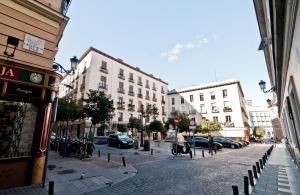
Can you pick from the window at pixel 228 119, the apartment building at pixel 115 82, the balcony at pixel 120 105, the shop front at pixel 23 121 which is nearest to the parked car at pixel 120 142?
the apartment building at pixel 115 82

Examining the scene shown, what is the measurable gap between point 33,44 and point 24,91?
202 cm

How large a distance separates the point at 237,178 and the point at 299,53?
6121mm

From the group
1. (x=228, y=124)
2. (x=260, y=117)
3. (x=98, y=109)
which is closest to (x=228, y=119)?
(x=228, y=124)

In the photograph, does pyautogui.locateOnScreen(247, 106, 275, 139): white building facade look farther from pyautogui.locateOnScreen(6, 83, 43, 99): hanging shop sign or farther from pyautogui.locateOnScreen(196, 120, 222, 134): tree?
pyautogui.locateOnScreen(6, 83, 43, 99): hanging shop sign

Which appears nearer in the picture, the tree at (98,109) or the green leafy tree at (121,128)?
the tree at (98,109)

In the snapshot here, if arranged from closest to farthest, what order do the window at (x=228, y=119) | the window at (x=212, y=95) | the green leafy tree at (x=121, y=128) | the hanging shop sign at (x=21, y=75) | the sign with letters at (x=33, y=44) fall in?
1. the hanging shop sign at (x=21, y=75)
2. the sign with letters at (x=33, y=44)
3. the green leafy tree at (x=121, y=128)
4. the window at (x=228, y=119)
5. the window at (x=212, y=95)

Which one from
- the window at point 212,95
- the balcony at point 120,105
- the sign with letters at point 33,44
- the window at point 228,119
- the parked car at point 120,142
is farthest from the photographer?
the window at point 212,95

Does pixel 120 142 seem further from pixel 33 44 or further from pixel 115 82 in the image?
pixel 115 82

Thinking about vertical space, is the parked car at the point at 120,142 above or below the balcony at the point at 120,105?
below

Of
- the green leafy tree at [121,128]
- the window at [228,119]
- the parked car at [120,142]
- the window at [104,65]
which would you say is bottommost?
the parked car at [120,142]

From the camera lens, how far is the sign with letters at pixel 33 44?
6.84 metres

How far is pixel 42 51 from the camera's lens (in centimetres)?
727

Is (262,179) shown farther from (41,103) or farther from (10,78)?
(10,78)

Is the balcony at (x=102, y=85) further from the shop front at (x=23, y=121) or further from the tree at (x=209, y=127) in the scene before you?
the shop front at (x=23, y=121)
